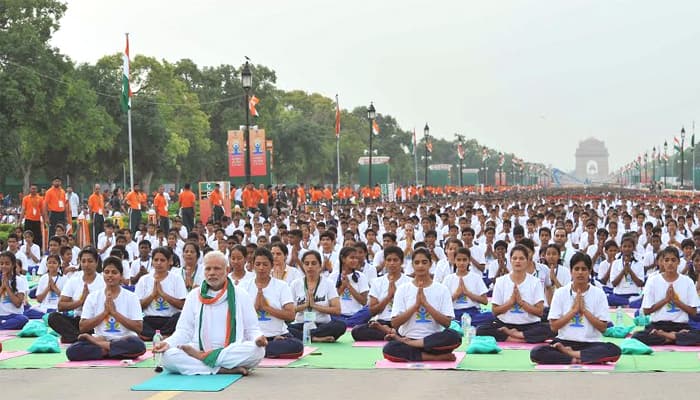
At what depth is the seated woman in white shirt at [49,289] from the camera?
14664 mm

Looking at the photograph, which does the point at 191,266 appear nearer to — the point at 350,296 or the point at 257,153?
the point at 350,296

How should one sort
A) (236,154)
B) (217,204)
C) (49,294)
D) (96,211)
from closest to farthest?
(49,294) < (96,211) < (217,204) < (236,154)

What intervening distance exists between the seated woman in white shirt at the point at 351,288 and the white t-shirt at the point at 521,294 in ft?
6.78

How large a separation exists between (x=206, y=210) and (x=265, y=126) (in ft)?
161

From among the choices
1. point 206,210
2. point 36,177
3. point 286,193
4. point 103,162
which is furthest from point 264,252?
point 36,177

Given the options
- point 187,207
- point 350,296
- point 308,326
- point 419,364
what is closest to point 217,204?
point 187,207

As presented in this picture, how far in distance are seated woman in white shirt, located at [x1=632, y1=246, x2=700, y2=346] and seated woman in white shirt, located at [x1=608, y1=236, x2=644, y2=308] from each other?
3957 millimetres

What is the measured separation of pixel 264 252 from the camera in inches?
438

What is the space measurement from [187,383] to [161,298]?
153 inches

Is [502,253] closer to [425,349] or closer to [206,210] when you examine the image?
[425,349]

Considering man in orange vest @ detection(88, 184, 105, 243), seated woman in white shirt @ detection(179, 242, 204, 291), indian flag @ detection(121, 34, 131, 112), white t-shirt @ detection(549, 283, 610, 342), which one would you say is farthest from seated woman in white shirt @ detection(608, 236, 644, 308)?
indian flag @ detection(121, 34, 131, 112)

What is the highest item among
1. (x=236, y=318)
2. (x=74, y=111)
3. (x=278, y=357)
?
(x=74, y=111)

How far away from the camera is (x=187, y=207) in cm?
2753

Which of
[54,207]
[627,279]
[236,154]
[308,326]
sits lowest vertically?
[308,326]
